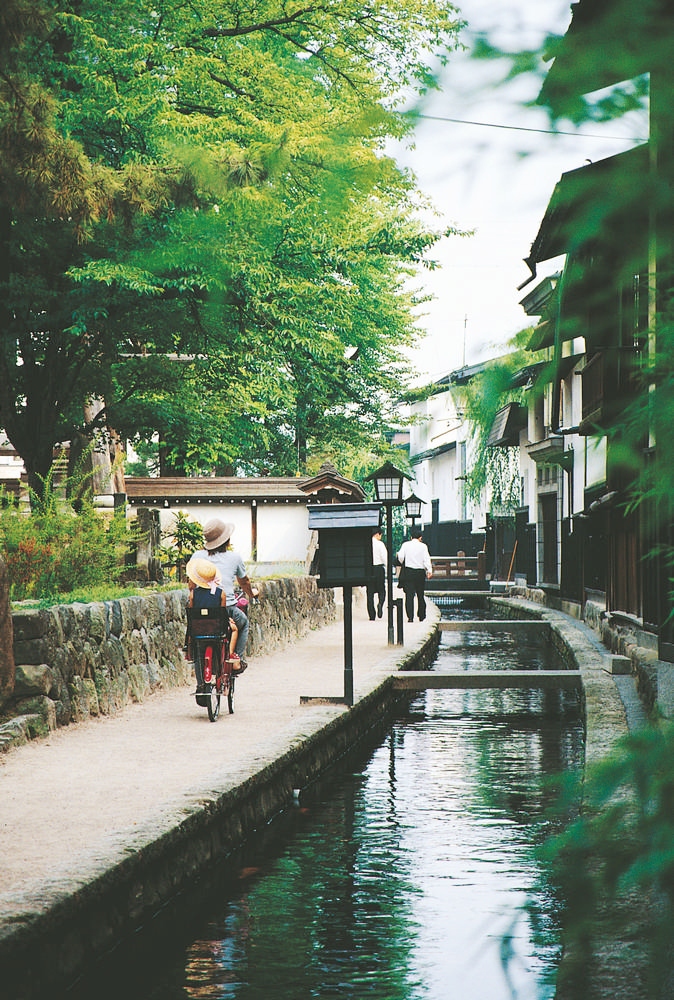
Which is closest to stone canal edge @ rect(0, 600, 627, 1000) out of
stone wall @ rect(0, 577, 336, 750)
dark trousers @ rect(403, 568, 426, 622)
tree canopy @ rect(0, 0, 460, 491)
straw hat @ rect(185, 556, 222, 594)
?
straw hat @ rect(185, 556, 222, 594)

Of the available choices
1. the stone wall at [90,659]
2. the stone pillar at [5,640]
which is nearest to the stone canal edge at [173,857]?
the stone wall at [90,659]

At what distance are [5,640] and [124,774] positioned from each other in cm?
158

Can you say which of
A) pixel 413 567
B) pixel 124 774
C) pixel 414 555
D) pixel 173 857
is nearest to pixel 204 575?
pixel 124 774

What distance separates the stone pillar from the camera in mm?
8562

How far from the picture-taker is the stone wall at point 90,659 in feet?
29.5

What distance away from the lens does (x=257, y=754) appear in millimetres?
8227

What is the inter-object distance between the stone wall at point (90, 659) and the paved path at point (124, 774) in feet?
0.53

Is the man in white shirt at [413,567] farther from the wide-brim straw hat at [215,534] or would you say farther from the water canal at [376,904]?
the water canal at [376,904]

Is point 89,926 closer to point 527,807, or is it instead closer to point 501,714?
point 527,807

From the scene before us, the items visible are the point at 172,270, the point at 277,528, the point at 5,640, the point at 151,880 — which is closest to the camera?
the point at 151,880

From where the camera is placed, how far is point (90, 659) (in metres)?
10.1

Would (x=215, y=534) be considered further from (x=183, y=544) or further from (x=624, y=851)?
(x=183, y=544)

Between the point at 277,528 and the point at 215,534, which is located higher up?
the point at 277,528

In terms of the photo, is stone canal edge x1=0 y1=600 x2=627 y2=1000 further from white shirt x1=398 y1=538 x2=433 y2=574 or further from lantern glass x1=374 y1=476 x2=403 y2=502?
white shirt x1=398 y1=538 x2=433 y2=574
